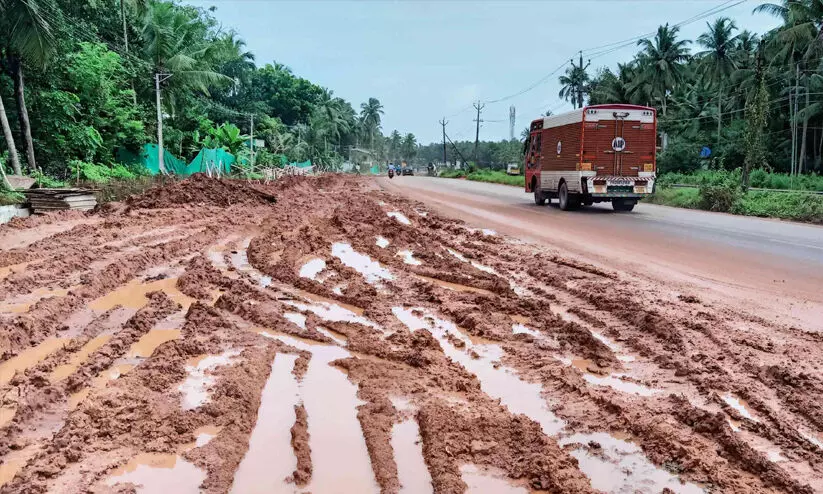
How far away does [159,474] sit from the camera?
3.27m

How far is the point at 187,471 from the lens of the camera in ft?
10.8

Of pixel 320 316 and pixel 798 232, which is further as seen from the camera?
pixel 798 232

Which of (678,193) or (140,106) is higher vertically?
(140,106)

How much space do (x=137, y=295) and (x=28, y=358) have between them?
2.39 metres

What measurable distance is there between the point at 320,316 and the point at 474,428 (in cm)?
314

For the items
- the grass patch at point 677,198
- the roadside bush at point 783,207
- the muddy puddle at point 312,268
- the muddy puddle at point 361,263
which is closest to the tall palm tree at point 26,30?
the muddy puddle at point 361,263

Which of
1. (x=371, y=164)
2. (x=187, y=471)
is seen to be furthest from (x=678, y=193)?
(x=371, y=164)

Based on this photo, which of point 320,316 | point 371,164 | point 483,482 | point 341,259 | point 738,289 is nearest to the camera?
point 483,482

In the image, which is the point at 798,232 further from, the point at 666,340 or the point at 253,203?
the point at 253,203

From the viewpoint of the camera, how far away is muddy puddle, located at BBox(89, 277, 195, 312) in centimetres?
700

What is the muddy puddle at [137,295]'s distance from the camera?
700 centimetres

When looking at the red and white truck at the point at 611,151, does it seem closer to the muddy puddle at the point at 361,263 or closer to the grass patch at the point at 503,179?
the muddy puddle at the point at 361,263

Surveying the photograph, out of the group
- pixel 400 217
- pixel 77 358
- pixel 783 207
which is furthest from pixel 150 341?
pixel 783 207

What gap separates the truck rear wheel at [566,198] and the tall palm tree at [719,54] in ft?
139
